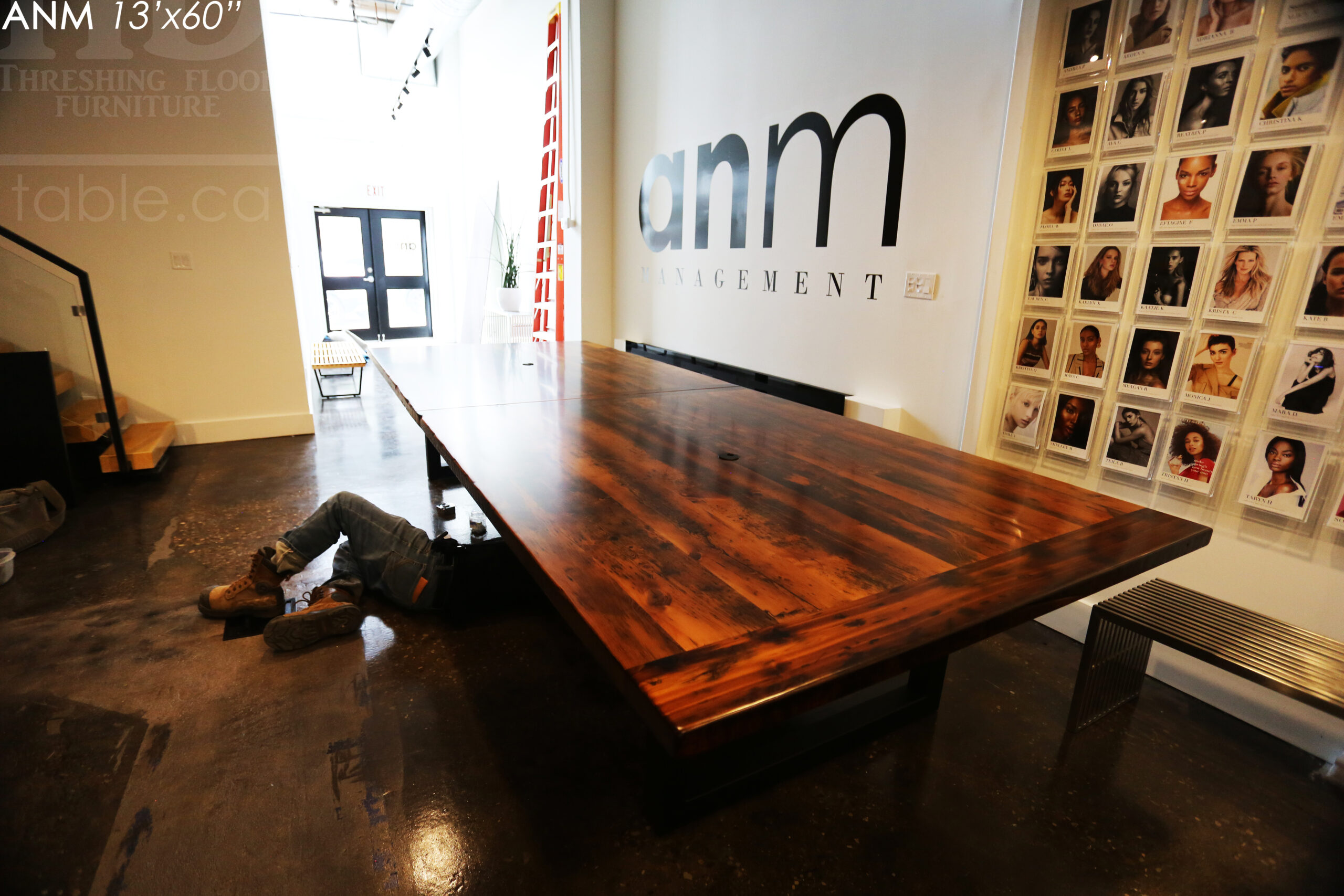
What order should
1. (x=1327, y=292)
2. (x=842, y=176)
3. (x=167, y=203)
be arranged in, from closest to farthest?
(x=1327, y=292) → (x=842, y=176) → (x=167, y=203)

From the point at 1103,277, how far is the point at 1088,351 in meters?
0.26

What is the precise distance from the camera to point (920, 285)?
9.86ft

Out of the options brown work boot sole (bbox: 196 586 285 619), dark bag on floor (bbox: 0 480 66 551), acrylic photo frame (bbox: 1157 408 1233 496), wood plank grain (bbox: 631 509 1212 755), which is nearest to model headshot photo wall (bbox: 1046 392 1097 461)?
acrylic photo frame (bbox: 1157 408 1233 496)

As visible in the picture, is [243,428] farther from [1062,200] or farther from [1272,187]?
[1272,187]

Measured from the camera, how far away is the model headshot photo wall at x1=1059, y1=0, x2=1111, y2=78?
2.23 m

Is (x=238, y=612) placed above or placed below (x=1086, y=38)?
below

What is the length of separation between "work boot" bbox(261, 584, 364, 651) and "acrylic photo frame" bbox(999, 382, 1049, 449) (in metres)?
2.64

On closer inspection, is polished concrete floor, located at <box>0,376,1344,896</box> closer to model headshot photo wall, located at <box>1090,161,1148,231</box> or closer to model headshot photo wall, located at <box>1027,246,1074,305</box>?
model headshot photo wall, located at <box>1027,246,1074,305</box>

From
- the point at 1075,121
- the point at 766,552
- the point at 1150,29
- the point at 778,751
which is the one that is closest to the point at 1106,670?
the point at 778,751

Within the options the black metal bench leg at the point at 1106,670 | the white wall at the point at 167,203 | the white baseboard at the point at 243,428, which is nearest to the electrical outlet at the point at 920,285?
the black metal bench leg at the point at 1106,670

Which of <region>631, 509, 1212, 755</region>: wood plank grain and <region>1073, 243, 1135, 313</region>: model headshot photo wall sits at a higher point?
<region>1073, 243, 1135, 313</region>: model headshot photo wall

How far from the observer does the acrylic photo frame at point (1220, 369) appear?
199 cm

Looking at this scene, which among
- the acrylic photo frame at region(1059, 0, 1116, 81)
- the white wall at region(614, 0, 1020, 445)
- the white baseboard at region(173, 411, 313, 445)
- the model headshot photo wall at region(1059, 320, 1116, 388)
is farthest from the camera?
the white baseboard at region(173, 411, 313, 445)

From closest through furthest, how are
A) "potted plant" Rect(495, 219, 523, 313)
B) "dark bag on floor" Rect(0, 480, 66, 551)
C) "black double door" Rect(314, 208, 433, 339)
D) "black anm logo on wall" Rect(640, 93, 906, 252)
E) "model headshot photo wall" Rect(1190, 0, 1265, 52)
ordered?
"model headshot photo wall" Rect(1190, 0, 1265, 52)
"dark bag on floor" Rect(0, 480, 66, 551)
"black anm logo on wall" Rect(640, 93, 906, 252)
"potted plant" Rect(495, 219, 523, 313)
"black double door" Rect(314, 208, 433, 339)
